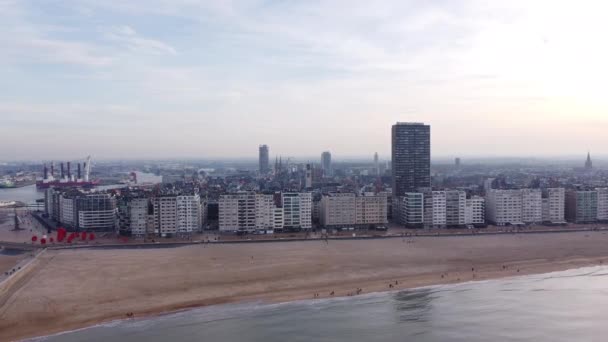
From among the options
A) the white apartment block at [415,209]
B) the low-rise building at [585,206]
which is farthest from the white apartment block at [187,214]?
the low-rise building at [585,206]

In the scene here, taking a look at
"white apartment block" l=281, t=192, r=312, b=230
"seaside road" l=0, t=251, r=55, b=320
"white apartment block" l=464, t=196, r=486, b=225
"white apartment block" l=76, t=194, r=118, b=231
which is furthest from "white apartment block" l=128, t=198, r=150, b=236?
"white apartment block" l=464, t=196, r=486, b=225

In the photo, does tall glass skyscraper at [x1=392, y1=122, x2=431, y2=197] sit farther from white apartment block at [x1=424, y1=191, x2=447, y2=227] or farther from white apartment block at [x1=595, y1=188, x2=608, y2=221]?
white apartment block at [x1=595, y1=188, x2=608, y2=221]

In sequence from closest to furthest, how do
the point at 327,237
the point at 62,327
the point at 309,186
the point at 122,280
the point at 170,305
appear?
1. the point at 62,327
2. the point at 170,305
3. the point at 122,280
4. the point at 327,237
5. the point at 309,186

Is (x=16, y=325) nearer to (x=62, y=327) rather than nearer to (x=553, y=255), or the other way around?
(x=62, y=327)

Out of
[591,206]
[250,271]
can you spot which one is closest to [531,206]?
[591,206]

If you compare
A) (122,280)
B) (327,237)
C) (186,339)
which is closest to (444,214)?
(327,237)

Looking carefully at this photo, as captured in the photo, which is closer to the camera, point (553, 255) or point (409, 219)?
point (553, 255)
